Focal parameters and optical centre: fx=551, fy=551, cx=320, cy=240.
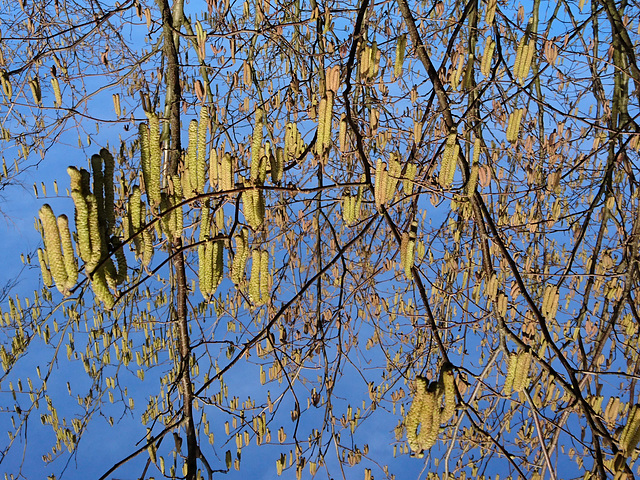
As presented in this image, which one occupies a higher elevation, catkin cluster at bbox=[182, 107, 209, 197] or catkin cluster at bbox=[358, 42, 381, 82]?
catkin cluster at bbox=[358, 42, 381, 82]

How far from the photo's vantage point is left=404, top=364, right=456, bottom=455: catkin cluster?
0.92 metres

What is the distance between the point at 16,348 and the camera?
7.10 ft

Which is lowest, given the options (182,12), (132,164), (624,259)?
(624,259)

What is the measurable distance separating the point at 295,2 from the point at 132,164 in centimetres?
99

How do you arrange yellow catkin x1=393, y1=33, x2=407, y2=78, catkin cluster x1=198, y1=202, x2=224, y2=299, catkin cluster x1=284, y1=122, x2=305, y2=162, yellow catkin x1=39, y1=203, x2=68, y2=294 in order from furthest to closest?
yellow catkin x1=393, y1=33, x2=407, y2=78 < catkin cluster x1=284, y1=122, x2=305, y2=162 < catkin cluster x1=198, y1=202, x2=224, y2=299 < yellow catkin x1=39, y1=203, x2=68, y2=294

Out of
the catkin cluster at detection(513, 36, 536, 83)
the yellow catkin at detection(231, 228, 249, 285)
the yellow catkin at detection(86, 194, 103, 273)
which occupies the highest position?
the catkin cluster at detection(513, 36, 536, 83)

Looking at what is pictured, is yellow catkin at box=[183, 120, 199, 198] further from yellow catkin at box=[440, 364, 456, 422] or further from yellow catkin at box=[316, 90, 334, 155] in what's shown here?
yellow catkin at box=[440, 364, 456, 422]

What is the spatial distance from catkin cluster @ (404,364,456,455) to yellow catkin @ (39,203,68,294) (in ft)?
1.95

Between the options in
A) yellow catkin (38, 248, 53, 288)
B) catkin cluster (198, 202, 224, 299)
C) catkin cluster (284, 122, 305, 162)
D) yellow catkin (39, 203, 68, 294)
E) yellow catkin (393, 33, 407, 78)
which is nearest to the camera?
yellow catkin (39, 203, 68, 294)

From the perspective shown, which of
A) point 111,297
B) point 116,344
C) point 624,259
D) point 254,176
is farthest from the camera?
point 116,344

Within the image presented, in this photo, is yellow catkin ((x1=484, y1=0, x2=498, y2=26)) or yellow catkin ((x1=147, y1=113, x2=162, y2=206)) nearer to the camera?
yellow catkin ((x1=147, y1=113, x2=162, y2=206))

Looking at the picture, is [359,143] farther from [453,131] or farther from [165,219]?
[165,219]

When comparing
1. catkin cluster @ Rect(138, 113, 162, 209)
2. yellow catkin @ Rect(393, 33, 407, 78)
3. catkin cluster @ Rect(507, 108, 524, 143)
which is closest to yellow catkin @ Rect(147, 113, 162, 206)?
catkin cluster @ Rect(138, 113, 162, 209)

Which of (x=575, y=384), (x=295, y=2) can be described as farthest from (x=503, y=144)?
(x=575, y=384)
